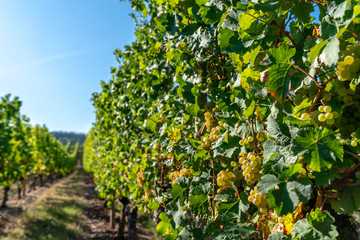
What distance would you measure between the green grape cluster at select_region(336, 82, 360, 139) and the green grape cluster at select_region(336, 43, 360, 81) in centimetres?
11

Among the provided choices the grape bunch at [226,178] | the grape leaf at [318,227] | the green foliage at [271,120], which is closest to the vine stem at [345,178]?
the green foliage at [271,120]

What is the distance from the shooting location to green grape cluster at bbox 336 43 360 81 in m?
0.89

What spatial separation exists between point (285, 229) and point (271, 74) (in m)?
0.79

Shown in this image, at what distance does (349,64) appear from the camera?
0.89m

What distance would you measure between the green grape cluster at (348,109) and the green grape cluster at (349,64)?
11cm

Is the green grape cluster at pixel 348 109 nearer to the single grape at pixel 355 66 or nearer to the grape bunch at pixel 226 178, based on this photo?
the single grape at pixel 355 66

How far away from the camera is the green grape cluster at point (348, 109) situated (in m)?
0.99

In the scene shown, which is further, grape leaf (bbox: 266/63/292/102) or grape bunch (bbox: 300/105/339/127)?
grape leaf (bbox: 266/63/292/102)

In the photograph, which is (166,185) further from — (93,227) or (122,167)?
(93,227)

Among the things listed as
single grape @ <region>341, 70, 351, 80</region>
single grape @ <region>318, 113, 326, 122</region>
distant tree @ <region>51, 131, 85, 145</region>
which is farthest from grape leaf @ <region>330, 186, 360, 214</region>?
distant tree @ <region>51, 131, 85, 145</region>

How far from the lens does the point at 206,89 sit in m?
2.10

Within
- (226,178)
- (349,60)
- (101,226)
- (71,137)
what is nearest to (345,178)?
(349,60)

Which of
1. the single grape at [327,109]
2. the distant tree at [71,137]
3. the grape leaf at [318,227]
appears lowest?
the grape leaf at [318,227]

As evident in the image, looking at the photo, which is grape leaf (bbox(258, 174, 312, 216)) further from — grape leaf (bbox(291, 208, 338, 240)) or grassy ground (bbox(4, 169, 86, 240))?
grassy ground (bbox(4, 169, 86, 240))
